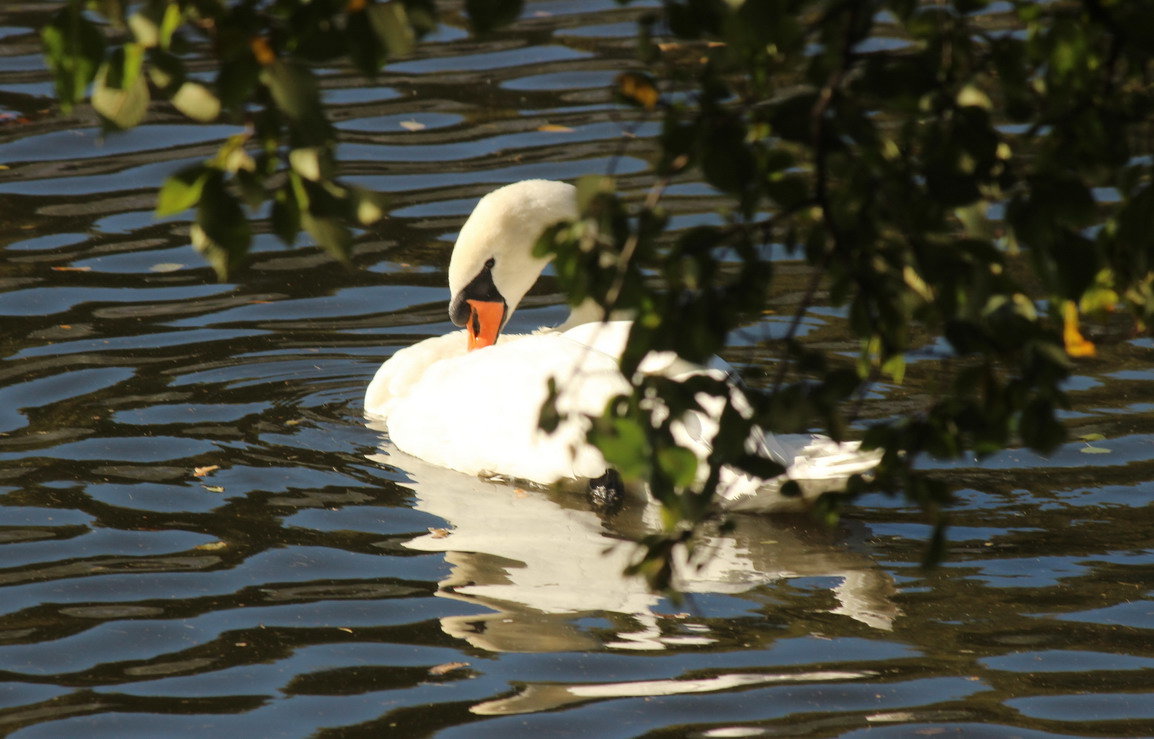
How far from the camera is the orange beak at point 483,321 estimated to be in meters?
7.01

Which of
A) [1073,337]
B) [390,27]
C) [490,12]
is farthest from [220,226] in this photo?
[1073,337]

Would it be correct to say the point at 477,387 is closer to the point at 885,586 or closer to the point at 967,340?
the point at 885,586

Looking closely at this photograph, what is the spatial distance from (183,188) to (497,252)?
185 inches

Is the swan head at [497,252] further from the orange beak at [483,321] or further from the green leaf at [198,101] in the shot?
the green leaf at [198,101]

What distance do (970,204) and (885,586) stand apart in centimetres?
286

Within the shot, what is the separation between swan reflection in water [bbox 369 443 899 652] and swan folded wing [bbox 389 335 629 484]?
13 cm

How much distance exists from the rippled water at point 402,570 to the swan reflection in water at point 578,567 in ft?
0.04

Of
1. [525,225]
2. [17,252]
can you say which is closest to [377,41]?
[525,225]

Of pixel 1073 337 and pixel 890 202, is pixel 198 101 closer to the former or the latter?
pixel 890 202

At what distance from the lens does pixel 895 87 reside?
8.16 ft

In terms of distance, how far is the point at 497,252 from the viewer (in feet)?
22.8

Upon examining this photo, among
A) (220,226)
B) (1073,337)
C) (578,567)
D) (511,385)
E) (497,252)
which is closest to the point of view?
(220,226)

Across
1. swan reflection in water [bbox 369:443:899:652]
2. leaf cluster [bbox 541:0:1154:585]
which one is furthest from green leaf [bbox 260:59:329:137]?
swan reflection in water [bbox 369:443:899:652]

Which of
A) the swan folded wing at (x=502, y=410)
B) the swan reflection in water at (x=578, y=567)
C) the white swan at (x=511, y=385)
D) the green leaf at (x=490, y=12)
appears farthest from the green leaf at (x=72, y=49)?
the swan folded wing at (x=502, y=410)
